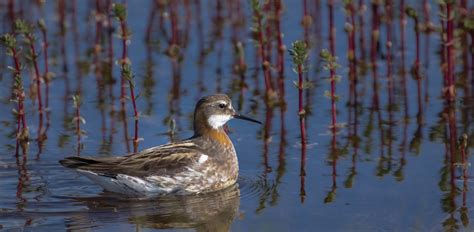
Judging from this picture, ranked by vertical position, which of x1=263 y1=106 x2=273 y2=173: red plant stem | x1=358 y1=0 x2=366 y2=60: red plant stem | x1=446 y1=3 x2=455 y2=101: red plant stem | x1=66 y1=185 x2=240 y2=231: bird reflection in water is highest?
x1=358 y1=0 x2=366 y2=60: red plant stem

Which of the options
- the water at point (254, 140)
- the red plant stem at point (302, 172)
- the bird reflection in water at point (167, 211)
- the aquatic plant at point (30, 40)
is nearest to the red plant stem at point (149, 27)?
the water at point (254, 140)

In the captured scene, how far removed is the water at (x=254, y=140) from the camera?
36.9 feet

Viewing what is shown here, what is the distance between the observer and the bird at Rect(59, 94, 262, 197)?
1216 centimetres

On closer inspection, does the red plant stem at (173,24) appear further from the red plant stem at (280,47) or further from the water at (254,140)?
the red plant stem at (280,47)

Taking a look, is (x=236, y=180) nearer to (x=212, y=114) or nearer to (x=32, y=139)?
(x=212, y=114)

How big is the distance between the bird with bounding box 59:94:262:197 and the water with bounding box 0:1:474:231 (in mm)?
176

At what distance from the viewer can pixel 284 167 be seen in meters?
12.9

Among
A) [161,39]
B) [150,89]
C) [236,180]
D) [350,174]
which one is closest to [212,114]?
[236,180]

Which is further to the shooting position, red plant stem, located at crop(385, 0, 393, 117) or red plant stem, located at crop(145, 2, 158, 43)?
red plant stem, located at crop(145, 2, 158, 43)

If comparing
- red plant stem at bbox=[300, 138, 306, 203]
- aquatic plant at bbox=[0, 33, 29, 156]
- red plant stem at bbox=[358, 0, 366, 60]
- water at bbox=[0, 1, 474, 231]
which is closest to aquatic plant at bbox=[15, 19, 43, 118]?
water at bbox=[0, 1, 474, 231]

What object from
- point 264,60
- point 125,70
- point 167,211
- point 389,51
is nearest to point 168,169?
point 167,211

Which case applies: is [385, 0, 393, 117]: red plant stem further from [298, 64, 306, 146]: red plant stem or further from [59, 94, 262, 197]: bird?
[59, 94, 262, 197]: bird

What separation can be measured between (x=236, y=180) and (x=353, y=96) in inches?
138

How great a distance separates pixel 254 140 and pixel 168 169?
1.88m
